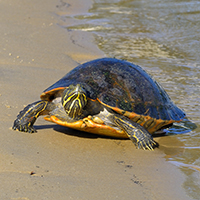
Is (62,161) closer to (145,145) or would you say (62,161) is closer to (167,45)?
(145,145)

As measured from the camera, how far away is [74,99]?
402cm

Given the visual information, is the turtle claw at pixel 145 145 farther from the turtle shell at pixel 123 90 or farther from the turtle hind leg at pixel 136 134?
the turtle shell at pixel 123 90

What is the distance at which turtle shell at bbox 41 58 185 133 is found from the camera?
14.2 feet

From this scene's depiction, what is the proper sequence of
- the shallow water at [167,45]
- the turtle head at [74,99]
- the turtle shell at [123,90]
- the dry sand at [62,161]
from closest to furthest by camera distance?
the dry sand at [62,161] < the turtle head at [74,99] < the turtle shell at [123,90] < the shallow water at [167,45]

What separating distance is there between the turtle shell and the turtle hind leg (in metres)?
0.13

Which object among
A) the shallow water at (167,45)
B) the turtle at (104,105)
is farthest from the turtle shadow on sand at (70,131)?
the shallow water at (167,45)

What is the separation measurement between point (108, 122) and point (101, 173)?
1.03 meters

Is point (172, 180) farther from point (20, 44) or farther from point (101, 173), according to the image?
point (20, 44)

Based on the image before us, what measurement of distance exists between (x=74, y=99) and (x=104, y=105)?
0.45 meters

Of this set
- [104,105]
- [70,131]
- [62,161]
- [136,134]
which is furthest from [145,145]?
[62,161]

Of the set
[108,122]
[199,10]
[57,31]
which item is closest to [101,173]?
[108,122]

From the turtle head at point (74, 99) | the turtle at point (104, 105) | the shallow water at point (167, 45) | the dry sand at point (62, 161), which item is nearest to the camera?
the dry sand at point (62, 161)

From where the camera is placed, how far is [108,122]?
4.29m

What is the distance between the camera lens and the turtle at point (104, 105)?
4.15 m
